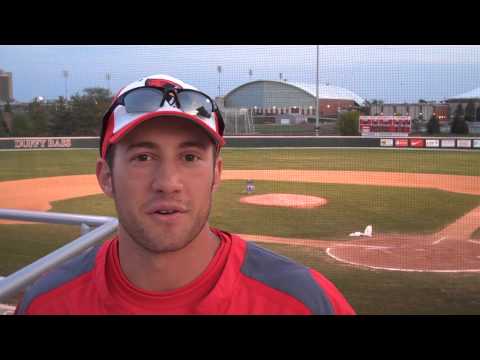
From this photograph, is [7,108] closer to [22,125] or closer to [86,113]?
[22,125]

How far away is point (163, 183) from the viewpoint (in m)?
0.73

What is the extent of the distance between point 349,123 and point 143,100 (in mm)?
16445

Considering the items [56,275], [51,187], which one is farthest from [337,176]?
[56,275]

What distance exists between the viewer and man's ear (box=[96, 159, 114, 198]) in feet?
2.70

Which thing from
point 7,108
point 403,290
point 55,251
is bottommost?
point 403,290

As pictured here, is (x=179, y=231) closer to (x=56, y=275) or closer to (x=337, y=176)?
(x=56, y=275)

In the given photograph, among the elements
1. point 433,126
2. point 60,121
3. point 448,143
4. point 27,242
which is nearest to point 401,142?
point 448,143

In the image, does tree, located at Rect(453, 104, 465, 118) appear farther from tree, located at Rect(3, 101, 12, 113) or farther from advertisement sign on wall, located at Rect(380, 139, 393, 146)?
tree, located at Rect(3, 101, 12, 113)

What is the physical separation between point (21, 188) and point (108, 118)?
36.6ft

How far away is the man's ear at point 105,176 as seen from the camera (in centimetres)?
82

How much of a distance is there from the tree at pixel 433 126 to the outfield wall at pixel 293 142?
722 millimetres

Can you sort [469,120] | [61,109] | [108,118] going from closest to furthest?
1. [108,118]
2. [61,109]
3. [469,120]

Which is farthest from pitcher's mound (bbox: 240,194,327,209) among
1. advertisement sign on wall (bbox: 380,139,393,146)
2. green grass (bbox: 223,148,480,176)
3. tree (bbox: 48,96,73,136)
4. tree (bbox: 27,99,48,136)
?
tree (bbox: 27,99,48,136)

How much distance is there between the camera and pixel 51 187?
1100 centimetres
